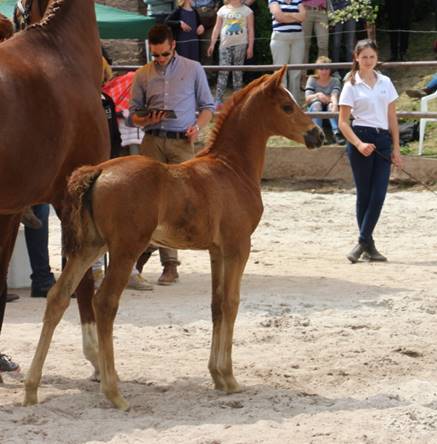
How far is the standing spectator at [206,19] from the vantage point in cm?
1723

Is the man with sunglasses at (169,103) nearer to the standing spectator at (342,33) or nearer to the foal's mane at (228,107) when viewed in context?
the foal's mane at (228,107)

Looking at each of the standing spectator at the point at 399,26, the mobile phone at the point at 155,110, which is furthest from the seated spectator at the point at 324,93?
the mobile phone at the point at 155,110

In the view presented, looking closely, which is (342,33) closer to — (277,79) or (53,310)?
(277,79)

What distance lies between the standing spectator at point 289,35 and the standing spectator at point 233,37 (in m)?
0.42

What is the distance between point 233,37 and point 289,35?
0.85 meters

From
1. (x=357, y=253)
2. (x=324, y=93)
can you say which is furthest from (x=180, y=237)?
(x=324, y=93)

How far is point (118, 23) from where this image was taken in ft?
48.3

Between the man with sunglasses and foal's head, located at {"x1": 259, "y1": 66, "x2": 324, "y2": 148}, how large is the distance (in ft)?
8.98

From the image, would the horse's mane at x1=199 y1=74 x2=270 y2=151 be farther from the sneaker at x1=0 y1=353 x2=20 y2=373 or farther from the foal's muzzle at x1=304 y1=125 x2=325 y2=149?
the sneaker at x1=0 y1=353 x2=20 y2=373

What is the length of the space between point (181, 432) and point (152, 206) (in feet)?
3.79

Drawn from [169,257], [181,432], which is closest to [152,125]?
[169,257]

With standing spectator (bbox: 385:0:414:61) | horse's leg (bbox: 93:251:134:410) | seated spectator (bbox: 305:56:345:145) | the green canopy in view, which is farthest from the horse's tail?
standing spectator (bbox: 385:0:414:61)

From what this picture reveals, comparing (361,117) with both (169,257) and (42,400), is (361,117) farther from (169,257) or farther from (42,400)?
(42,400)

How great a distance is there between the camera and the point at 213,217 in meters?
6.13
